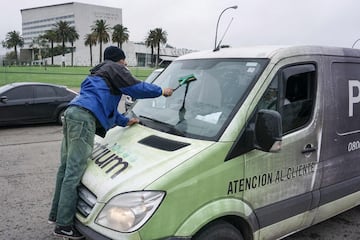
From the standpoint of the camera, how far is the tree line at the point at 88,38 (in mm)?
106062

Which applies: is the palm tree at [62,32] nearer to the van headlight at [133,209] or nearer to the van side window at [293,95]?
the van side window at [293,95]

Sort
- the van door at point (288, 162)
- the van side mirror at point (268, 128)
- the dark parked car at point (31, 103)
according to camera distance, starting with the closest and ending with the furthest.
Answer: the van side mirror at point (268, 128)
the van door at point (288, 162)
the dark parked car at point (31, 103)

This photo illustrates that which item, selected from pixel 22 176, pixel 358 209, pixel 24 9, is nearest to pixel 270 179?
pixel 358 209

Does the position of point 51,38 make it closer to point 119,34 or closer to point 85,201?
point 119,34

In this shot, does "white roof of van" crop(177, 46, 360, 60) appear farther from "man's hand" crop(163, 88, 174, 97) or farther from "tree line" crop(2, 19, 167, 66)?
"tree line" crop(2, 19, 167, 66)

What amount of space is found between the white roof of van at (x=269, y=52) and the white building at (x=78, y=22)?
414 ft

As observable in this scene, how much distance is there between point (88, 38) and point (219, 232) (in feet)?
390

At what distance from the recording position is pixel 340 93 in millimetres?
3680

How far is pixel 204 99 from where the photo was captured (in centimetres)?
333

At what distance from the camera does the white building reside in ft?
439

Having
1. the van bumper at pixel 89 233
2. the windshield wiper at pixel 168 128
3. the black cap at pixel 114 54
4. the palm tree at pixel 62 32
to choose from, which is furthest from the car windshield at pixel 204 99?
the palm tree at pixel 62 32

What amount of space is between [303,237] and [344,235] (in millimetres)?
494

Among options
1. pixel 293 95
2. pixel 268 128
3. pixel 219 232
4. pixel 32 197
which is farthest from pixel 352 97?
pixel 32 197

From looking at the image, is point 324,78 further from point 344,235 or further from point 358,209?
point 358,209
